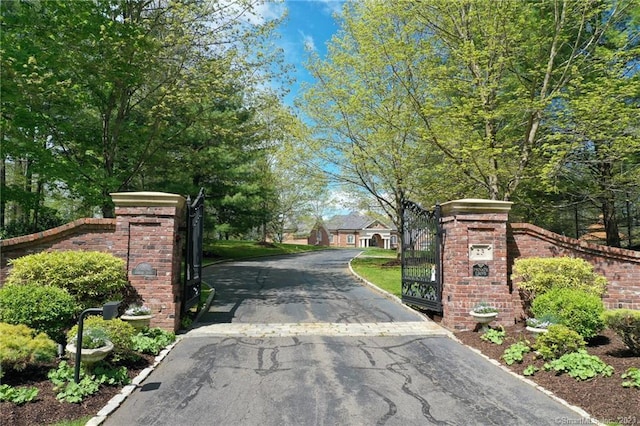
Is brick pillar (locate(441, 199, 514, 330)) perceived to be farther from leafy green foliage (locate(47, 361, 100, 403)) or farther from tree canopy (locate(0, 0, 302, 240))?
tree canopy (locate(0, 0, 302, 240))

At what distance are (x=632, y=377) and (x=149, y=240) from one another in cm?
741

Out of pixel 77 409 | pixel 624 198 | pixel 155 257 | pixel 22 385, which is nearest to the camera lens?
pixel 77 409

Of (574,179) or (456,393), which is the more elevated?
(574,179)

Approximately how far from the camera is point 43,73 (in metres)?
9.12

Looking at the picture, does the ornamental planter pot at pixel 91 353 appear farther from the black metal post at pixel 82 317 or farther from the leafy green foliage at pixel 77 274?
the leafy green foliage at pixel 77 274

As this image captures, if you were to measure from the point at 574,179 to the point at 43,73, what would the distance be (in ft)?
55.8

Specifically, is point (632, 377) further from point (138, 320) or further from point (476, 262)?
point (138, 320)

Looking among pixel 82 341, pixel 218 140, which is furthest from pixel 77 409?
pixel 218 140

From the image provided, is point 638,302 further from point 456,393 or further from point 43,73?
point 43,73

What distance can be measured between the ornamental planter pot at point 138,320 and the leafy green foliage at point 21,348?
1505 millimetres

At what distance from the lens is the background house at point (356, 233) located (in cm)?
7081

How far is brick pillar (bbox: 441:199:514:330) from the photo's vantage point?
7.71m

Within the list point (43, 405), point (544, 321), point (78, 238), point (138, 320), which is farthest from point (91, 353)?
point (544, 321)

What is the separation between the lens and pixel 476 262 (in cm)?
780
